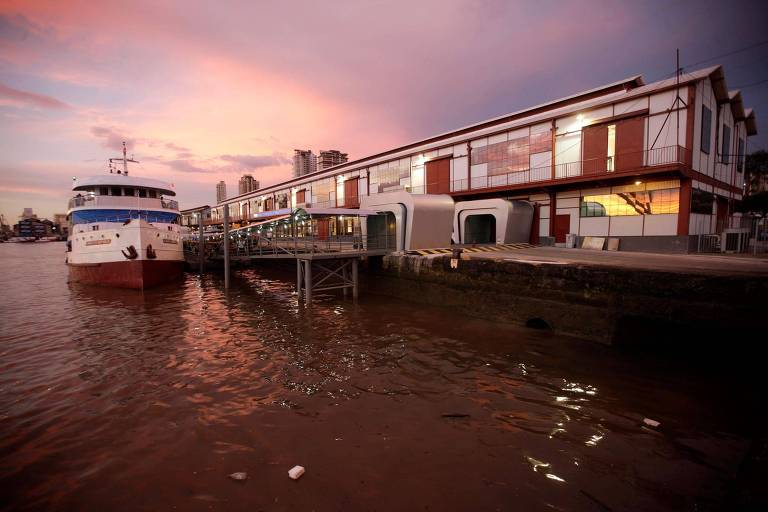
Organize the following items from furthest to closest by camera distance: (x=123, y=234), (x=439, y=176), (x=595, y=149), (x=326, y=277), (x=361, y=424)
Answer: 1. (x=439, y=176)
2. (x=595, y=149)
3. (x=123, y=234)
4. (x=326, y=277)
5. (x=361, y=424)

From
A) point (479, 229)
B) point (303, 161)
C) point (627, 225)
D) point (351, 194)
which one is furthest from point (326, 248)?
point (303, 161)

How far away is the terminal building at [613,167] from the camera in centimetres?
1698

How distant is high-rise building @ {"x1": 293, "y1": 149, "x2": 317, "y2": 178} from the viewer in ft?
255

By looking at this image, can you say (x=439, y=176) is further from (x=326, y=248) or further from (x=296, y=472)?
(x=296, y=472)

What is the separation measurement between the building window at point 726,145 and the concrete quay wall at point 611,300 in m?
→ 20.1

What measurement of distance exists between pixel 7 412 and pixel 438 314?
11026 mm

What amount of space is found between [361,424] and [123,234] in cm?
1865

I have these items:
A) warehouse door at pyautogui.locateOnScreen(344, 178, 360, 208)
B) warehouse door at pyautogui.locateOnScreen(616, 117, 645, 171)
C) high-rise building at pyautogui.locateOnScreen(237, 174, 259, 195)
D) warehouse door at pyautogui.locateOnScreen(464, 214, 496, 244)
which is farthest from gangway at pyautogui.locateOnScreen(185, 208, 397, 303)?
high-rise building at pyautogui.locateOnScreen(237, 174, 259, 195)

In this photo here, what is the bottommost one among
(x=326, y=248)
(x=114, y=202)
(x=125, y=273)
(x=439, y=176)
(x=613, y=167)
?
(x=125, y=273)

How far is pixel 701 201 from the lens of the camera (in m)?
18.0

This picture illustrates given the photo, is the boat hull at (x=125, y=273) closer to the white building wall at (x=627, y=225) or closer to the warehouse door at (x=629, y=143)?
the white building wall at (x=627, y=225)

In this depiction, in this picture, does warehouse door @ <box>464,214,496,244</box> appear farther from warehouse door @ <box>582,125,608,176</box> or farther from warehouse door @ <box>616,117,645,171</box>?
warehouse door @ <box>616,117,645,171</box>

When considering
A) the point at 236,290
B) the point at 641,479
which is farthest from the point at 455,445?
the point at 236,290

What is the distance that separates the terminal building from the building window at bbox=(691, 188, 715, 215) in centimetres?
6
